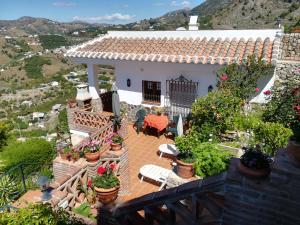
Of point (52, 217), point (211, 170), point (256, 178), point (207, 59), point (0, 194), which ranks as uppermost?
point (207, 59)

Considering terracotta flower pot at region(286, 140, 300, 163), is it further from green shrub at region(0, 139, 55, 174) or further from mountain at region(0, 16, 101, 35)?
mountain at region(0, 16, 101, 35)

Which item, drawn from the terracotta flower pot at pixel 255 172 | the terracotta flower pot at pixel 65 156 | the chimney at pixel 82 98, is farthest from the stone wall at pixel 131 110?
the terracotta flower pot at pixel 255 172

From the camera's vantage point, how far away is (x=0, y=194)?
21.4 feet

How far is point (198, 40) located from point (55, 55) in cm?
9360

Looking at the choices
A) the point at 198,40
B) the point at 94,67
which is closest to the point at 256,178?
the point at 198,40

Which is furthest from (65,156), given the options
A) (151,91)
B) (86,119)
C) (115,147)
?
(151,91)

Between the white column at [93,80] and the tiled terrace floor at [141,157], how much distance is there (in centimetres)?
258

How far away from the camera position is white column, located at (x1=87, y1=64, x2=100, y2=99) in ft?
41.5

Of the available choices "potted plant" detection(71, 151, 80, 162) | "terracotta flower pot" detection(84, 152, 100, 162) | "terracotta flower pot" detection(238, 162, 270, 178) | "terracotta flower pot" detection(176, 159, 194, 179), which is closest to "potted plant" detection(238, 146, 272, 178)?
"terracotta flower pot" detection(238, 162, 270, 178)

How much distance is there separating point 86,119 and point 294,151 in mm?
8692

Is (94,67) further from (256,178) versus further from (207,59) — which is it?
(256,178)

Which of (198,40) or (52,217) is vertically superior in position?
(198,40)

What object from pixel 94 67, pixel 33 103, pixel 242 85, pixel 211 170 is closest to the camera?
pixel 211 170

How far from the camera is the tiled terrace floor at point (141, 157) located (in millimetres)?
7609
